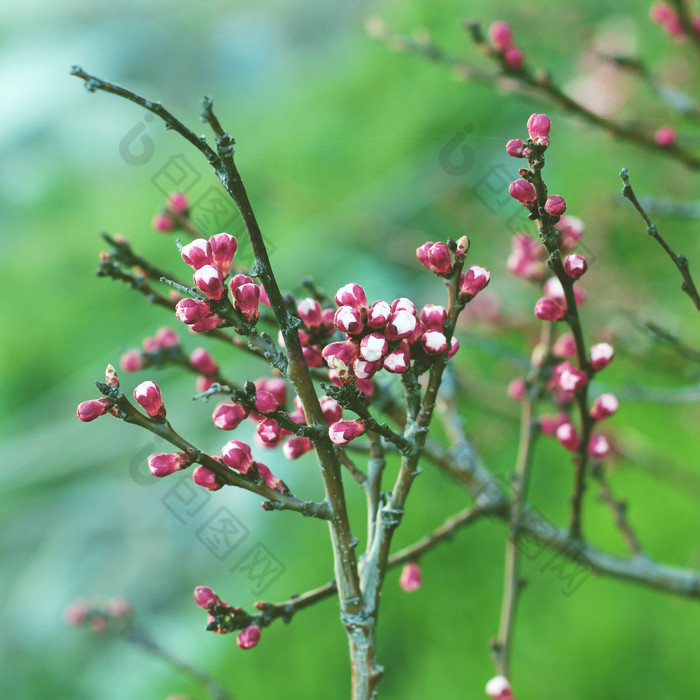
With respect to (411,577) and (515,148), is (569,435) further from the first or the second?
Answer: (515,148)

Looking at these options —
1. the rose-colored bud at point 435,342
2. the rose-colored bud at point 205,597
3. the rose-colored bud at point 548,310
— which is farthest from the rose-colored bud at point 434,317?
the rose-colored bud at point 205,597

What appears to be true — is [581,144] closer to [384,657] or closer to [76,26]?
[384,657]

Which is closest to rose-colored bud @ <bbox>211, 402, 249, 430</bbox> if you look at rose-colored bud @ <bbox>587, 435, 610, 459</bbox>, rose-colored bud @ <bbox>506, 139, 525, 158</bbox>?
rose-colored bud @ <bbox>506, 139, 525, 158</bbox>

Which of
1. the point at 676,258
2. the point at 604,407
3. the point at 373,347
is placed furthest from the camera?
the point at 604,407

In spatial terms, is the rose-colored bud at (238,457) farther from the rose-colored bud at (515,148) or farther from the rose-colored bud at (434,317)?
the rose-colored bud at (515,148)

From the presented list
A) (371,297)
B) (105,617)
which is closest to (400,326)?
(105,617)

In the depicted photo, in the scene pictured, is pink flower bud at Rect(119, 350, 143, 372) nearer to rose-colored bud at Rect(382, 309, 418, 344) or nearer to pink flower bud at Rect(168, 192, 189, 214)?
pink flower bud at Rect(168, 192, 189, 214)

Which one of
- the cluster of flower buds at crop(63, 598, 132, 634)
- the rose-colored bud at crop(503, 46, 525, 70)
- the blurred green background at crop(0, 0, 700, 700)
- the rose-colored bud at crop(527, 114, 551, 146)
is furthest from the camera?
the blurred green background at crop(0, 0, 700, 700)
